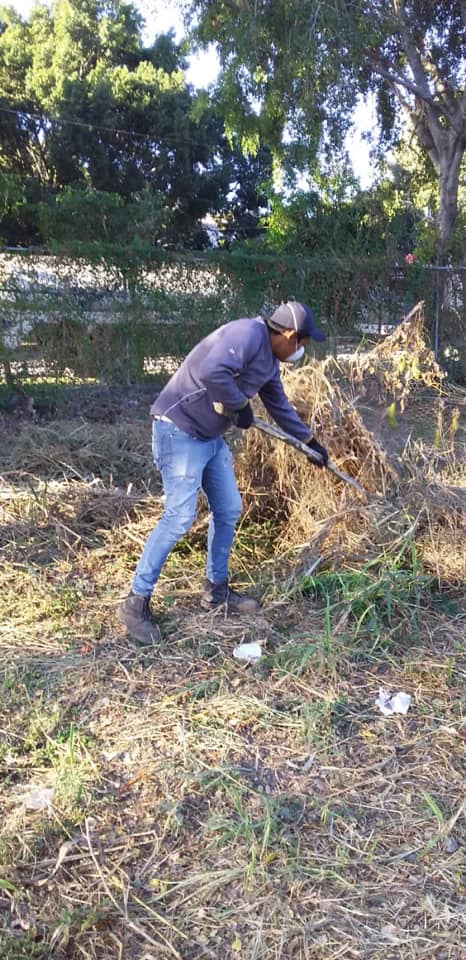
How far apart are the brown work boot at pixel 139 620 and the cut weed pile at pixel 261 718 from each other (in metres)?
0.06

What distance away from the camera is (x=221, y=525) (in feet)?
11.5

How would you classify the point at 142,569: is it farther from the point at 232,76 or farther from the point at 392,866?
the point at 232,76

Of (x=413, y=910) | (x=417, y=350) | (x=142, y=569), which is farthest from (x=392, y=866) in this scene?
(x=417, y=350)

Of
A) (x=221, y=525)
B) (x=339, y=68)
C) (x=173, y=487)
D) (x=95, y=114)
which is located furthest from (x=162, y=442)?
(x=95, y=114)

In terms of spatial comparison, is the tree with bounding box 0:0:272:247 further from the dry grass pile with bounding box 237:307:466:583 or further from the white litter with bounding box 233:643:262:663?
the white litter with bounding box 233:643:262:663

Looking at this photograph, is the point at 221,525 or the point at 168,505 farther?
the point at 221,525

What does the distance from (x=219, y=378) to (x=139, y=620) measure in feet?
3.97

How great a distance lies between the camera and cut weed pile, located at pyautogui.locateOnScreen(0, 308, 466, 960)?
6.19 feet

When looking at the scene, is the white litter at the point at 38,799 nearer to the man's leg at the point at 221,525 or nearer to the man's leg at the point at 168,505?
the man's leg at the point at 168,505

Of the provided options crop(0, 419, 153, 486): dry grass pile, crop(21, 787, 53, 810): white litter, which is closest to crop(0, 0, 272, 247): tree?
crop(0, 419, 153, 486): dry grass pile

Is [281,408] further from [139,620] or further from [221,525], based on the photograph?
[139,620]

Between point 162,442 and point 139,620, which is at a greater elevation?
point 162,442

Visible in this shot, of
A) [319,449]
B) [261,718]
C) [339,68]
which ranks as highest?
[339,68]

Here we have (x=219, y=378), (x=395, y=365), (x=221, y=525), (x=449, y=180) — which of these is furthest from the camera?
(x=449, y=180)
